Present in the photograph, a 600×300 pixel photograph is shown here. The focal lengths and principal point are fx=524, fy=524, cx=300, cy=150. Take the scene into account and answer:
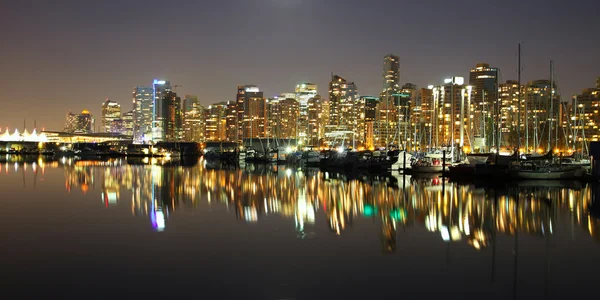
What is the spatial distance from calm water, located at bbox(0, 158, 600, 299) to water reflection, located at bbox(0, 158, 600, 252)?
110 mm

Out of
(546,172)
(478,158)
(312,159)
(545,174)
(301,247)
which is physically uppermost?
(478,158)

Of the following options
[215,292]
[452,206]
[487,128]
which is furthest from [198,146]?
[215,292]

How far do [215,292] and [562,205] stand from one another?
22.3 meters

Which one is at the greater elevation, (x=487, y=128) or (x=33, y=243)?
(x=487, y=128)

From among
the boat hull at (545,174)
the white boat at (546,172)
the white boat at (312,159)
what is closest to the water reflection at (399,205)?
the boat hull at (545,174)

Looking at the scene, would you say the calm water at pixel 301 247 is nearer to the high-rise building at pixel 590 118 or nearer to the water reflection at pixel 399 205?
the water reflection at pixel 399 205

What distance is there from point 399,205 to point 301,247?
Answer: 12.0 meters

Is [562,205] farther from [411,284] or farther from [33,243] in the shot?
[33,243]

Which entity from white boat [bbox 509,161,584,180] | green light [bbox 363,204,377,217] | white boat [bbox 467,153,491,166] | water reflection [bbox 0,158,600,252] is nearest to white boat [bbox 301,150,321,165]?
white boat [bbox 467,153,491,166]

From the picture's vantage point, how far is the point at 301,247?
17031mm

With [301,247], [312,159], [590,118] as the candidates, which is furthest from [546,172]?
[590,118]

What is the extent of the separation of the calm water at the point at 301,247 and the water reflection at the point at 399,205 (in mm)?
110

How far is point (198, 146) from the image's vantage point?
188 metres

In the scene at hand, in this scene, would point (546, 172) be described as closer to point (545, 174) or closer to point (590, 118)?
point (545, 174)
